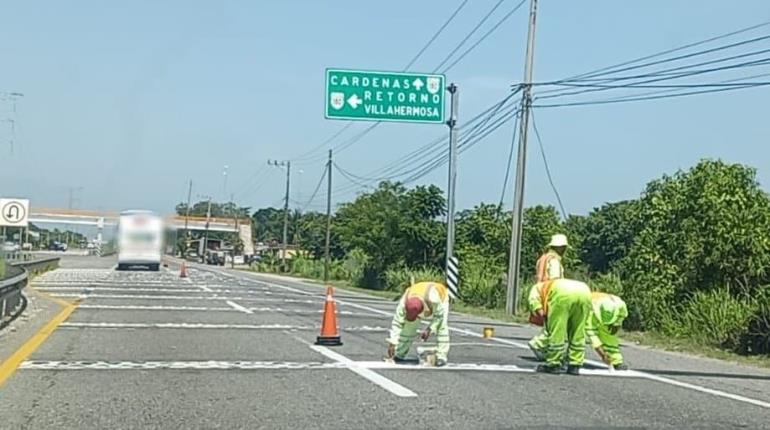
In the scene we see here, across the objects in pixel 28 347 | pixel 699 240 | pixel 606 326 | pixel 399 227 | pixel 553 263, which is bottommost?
pixel 28 347

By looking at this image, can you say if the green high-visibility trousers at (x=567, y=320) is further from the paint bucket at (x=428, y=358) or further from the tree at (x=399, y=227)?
the tree at (x=399, y=227)

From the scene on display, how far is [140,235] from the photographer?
41.1m

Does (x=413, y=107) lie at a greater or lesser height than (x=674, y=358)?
greater

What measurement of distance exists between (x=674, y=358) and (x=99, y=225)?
29012 millimetres

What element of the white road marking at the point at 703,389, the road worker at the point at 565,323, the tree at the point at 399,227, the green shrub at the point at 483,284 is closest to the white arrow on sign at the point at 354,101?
the green shrub at the point at 483,284

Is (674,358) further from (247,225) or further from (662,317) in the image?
(247,225)

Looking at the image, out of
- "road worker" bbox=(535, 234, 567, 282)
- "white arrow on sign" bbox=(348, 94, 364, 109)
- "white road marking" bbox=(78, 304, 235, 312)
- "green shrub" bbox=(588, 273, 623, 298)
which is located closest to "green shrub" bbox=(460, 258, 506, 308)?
"green shrub" bbox=(588, 273, 623, 298)

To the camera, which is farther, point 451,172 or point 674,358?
point 451,172

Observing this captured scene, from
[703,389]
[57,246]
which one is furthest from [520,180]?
[57,246]

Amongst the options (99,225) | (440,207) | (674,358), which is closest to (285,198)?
(440,207)

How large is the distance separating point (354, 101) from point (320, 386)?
20.0 m

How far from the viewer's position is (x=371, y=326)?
2161cm

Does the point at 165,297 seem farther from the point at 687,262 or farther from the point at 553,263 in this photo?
the point at 553,263

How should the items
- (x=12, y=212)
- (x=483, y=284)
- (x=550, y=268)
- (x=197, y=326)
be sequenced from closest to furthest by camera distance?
(x=550, y=268), (x=197, y=326), (x=12, y=212), (x=483, y=284)
